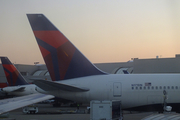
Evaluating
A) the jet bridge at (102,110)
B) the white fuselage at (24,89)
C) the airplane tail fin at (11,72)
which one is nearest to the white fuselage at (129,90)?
the jet bridge at (102,110)

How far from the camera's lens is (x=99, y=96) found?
15.8 meters

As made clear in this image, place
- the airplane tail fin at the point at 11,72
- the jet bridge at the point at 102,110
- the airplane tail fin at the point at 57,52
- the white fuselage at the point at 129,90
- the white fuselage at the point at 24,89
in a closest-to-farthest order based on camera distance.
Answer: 1. the jet bridge at the point at 102,110
2. the white fuselage at the point at 129,90
3. the airplane tail fin at the point at 57,52
4. the white fuselage at the point at 24,89
5. the airplane tail fin at the point at 11,72

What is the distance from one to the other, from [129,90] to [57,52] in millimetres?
5692

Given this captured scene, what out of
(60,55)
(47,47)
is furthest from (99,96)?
(47,47)

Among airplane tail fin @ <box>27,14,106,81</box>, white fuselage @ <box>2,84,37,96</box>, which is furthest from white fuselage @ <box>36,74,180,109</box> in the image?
white fuselage @ <box>2,84,37,96</box>

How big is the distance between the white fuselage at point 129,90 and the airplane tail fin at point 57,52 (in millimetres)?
811

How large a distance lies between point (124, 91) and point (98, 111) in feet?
10.2

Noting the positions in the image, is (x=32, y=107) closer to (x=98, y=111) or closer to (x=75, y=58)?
(x=75, y=58)

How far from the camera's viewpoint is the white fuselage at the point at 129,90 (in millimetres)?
15773

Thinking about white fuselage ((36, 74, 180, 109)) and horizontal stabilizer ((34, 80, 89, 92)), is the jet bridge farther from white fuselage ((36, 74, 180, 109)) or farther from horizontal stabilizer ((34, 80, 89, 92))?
white fuselage ((36, 74, 180, 109))

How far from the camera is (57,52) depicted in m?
16.1

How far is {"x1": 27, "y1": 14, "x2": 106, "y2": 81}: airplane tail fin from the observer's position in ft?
52.7

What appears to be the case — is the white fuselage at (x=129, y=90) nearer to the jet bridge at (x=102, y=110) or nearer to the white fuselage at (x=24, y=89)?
the jet bridge at (x=102, y=110)

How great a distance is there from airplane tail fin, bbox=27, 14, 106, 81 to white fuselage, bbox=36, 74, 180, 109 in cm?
81
